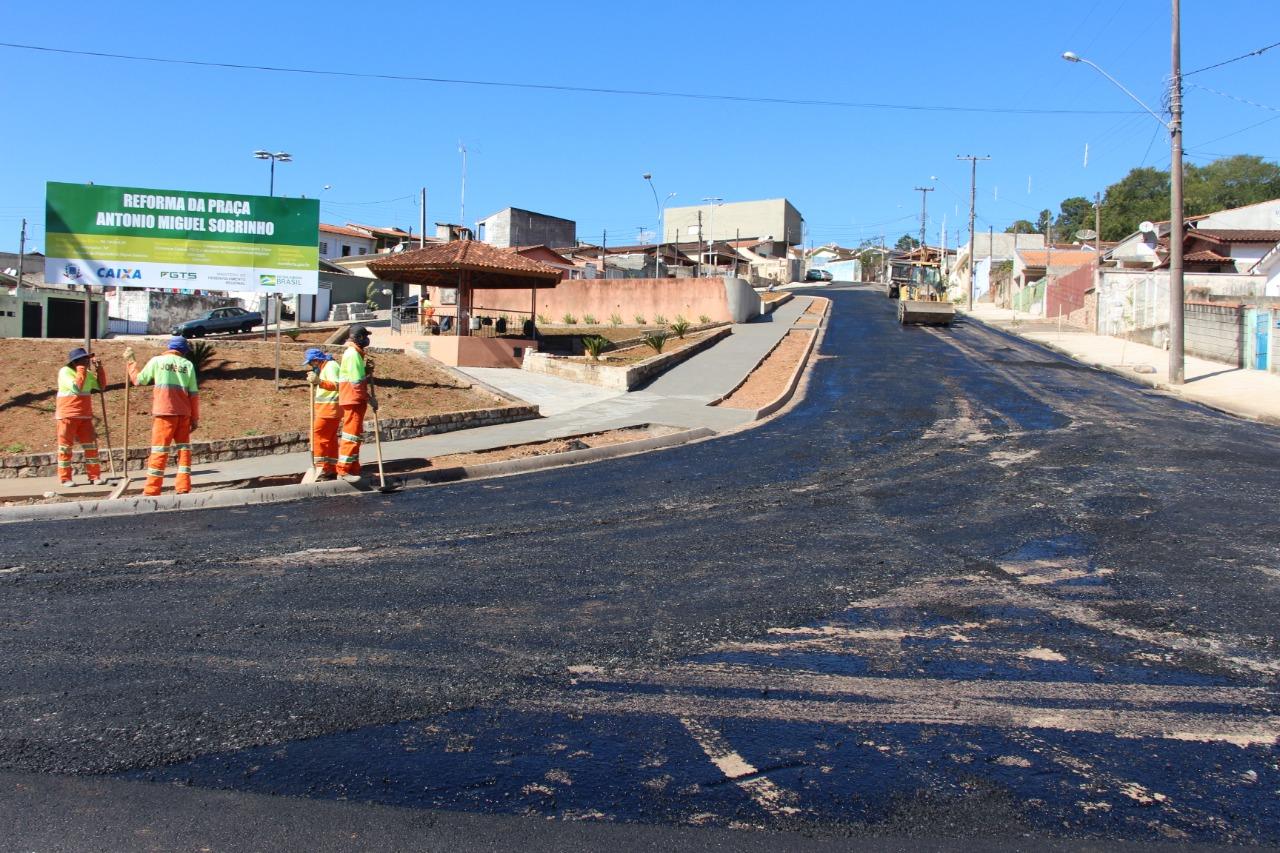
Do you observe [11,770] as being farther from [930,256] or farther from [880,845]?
[930,256]

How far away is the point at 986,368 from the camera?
2562 cm

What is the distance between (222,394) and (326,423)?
19.2 feet

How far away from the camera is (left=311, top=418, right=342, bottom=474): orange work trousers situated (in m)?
11.4

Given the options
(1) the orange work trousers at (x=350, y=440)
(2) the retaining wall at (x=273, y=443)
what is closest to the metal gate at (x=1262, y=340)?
(2) the retaining wall at (x=273, y=443)

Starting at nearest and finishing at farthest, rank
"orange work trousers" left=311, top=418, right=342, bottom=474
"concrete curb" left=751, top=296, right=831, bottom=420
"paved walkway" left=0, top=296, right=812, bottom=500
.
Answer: "orange work trousers" left=311, top=418, right=342, bottom=474 → "paved walkway" left=0, top=296, right=812, bottom=500 → "concrete curb" left=751, top=296, right=831, bottom=420

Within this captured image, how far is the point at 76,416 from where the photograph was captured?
1200cm

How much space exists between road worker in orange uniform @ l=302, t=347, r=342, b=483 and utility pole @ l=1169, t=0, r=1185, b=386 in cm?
2006

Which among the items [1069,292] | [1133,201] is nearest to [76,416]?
[1069,292]

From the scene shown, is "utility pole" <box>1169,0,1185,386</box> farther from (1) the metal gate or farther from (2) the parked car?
(2) the parked car

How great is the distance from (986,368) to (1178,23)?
933 centimetres

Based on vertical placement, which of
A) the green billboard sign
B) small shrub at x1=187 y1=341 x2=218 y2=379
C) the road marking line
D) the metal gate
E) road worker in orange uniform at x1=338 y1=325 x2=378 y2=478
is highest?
the green billboard sign

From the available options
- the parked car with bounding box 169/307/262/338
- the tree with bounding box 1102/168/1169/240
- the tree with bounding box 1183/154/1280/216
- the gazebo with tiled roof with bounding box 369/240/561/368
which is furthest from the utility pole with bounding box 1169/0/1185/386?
the tree with bounding box 1102/168/1169/240

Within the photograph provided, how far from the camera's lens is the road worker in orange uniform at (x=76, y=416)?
11.9 meters

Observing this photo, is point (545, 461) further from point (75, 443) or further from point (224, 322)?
point (224, 322)
